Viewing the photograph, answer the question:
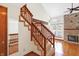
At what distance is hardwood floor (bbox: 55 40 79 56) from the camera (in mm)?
2816

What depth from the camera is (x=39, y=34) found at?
115 inches

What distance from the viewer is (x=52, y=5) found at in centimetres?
280

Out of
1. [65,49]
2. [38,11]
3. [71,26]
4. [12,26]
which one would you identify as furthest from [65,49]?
[12,26]

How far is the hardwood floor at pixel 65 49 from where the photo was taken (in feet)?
9.24

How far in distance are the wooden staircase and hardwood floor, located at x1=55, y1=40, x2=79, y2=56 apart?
→ 108 mm

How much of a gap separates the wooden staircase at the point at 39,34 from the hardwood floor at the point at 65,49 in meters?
0.11

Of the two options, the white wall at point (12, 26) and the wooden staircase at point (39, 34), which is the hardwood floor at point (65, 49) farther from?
the white wall at point (12, 26)

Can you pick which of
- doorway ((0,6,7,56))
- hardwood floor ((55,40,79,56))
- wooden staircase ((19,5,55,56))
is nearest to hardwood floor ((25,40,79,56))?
hardwood floor ((55,40,79,56))

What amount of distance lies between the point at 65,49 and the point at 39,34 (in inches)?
26.5

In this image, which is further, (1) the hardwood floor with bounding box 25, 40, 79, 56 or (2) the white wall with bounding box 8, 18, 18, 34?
(1) the hardwood floor with bounding box 25, 40, 79, 56

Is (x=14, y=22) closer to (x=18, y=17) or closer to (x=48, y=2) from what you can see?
(x=18, y=17)

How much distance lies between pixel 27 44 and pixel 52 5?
101cm

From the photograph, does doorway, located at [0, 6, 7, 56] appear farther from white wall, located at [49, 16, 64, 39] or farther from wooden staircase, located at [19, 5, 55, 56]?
white wall, located at [49, 16, 64, 39]

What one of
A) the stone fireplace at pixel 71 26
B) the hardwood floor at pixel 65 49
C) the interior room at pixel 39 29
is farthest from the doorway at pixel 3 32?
the stone fireplace at pixel 71 26
